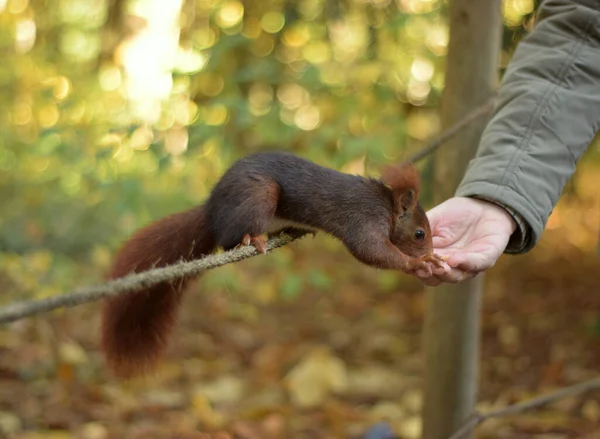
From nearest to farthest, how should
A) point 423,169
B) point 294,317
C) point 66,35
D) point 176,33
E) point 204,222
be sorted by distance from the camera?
1. point 204,222
2. point 423,169
3. point 294,317
4. point 176,33
5. point 66,35

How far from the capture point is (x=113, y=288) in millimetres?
901

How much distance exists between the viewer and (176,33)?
480 centimetres

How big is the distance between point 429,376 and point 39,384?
1.63 meters

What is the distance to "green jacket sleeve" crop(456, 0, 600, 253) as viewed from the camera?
1.31m

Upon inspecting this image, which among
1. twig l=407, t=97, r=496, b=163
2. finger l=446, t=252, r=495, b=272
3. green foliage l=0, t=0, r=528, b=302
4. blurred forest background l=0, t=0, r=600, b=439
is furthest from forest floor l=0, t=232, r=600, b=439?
finger l=446, t=252, r=495, b=272

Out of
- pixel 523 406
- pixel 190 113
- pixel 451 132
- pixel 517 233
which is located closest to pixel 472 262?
pixel 517 233

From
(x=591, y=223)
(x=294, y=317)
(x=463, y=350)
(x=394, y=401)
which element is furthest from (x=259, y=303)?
(x=591, y=223)

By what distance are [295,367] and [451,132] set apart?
5.83 feet

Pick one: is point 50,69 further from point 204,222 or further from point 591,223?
point 591,223

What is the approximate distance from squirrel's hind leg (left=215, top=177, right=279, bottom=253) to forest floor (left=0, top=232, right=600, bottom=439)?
56cm

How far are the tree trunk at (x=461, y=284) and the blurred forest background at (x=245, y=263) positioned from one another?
1.49 feet

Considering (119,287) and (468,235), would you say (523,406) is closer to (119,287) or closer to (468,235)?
(468,235)

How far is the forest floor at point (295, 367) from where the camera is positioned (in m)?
2.57

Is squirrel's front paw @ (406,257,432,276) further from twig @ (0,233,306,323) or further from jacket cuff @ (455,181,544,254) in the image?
twig @ (0,233,306,323)
